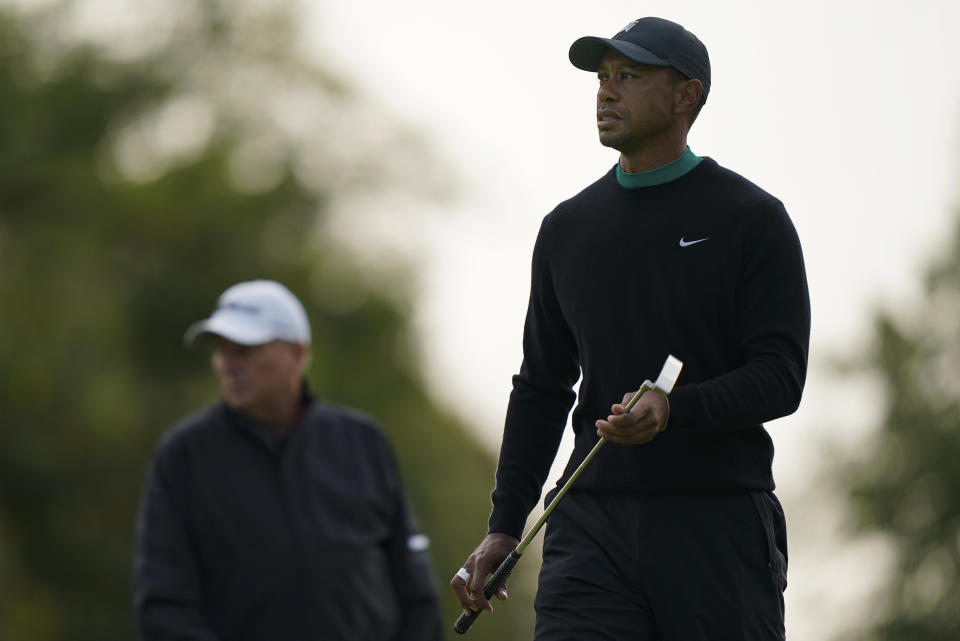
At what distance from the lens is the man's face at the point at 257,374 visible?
22.5ft

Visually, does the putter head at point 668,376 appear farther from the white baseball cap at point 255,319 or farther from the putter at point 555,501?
the white baseball cap at point 255,319

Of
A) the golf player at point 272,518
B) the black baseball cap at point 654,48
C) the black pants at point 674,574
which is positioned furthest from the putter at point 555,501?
the golf player at point 272,518

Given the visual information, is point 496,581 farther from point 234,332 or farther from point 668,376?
point 234,332

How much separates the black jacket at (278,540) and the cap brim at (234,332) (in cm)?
30

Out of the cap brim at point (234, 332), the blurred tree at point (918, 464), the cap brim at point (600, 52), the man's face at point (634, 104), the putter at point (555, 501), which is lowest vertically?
the blurred tree at point (918, 464)

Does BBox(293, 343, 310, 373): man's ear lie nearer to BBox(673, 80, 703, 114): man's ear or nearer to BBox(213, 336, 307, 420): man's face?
BBox(213, 336, 307, 420): man's face

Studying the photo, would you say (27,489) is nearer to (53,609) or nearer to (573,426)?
(53,609)

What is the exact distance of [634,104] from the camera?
170 inches

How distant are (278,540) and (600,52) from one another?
2838 mm

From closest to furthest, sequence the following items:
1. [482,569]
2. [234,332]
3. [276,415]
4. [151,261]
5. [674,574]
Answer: [674,574], [482,569], [276,415], [234,332], [151,261]

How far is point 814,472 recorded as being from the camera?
2542 centimetres

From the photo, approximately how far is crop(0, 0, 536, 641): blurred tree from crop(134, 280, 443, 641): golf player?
43.0 feet

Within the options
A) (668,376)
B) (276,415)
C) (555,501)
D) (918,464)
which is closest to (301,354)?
(276,415)

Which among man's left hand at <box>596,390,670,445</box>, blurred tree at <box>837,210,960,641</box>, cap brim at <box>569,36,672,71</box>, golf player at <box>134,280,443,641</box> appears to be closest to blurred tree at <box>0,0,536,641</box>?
blurred tree at <box>837,210,960,641</box>
